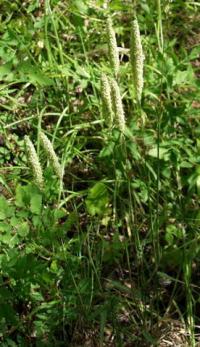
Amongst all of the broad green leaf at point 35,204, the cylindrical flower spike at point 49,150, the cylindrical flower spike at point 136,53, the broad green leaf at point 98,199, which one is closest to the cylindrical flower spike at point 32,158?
the cylindrical flower spike at point 49,150

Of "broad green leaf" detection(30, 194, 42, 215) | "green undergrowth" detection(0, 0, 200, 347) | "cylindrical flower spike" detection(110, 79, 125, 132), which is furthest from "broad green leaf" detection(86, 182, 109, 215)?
"cylindrical flower spike" detection(110, 79, 125, 132)

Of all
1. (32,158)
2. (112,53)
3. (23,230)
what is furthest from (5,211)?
(112,53)

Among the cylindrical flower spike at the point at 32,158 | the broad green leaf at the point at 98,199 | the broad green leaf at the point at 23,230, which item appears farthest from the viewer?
the broad green leaf at the point at 98,199

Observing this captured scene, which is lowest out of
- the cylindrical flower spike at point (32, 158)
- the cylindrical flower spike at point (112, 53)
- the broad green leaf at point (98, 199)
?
the broad green leaf at point (98, 199)

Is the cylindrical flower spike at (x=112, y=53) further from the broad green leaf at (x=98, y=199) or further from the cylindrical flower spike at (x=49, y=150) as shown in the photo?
the broad green leaf at (x=98, y=199)

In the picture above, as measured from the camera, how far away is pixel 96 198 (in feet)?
7.41

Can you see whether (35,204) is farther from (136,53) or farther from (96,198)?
(136,53)

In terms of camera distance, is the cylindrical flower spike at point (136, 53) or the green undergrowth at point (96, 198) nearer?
the cylindrical flower spike at point (136, 53)

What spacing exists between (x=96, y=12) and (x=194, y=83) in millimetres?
758

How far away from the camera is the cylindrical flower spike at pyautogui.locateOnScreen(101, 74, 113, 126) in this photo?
1677mm

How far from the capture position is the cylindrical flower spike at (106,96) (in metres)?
1.68

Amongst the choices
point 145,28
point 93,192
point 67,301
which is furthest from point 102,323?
point 145,28

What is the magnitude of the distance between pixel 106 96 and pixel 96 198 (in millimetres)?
644

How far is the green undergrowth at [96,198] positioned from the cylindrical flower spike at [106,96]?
27cm
